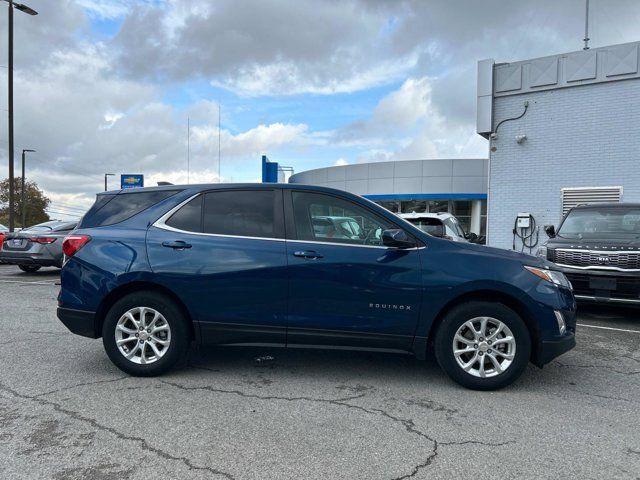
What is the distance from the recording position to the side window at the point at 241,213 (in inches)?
175

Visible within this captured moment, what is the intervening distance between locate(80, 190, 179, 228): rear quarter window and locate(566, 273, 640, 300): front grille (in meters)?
5.88

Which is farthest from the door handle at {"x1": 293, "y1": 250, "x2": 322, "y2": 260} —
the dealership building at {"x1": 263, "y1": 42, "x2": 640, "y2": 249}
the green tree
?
the green tree

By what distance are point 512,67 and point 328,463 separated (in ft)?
43.0

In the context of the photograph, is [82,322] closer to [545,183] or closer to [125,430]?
[125,430]

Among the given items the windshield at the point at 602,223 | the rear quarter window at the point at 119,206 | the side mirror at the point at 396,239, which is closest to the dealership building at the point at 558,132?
the windshield at the point at 602,223

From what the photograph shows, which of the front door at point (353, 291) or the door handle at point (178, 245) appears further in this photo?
the door handle at point (178, 245)

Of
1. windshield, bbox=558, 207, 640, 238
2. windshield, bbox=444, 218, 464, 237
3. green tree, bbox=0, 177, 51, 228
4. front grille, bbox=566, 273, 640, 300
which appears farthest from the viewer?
green tree, bbox=0, 177, 51, 228

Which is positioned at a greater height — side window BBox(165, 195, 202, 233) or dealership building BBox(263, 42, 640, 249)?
dealership building BBox(263, 42, 640, 249)

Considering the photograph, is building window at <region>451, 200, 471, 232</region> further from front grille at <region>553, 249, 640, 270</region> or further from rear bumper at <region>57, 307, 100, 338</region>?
rear bumper at <region>57, 307, 100, 338</region>

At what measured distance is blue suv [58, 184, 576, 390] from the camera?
414 centimetres

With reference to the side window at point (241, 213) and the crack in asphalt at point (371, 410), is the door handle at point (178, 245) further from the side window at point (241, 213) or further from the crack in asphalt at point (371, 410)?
the crack in asphalt at point (371, 410)

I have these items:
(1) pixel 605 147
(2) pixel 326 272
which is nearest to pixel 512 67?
(1) pixel 605 147

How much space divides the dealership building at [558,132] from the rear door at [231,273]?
10.8 meters

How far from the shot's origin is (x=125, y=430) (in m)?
3.36
